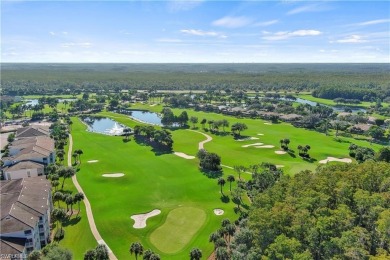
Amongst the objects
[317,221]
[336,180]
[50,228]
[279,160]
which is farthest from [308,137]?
[50,228]

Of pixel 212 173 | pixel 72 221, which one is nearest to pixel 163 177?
pixel 212 173

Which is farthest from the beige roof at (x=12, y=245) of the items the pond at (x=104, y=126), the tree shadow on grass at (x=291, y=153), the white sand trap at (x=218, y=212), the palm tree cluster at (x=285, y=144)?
the pond at (x=104, y=126)

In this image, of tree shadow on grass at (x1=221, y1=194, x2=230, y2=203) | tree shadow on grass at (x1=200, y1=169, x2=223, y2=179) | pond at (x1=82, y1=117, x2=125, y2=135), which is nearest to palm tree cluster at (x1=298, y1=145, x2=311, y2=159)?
tree shadow on grass at (x1=200, y1=169, x2=223, y2=179)

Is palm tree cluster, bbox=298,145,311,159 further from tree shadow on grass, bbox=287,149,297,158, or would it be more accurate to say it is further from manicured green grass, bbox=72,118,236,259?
manicured green grass, bbox=72,118,236,259

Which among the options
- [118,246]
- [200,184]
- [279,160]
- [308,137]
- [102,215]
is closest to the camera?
[118,246]

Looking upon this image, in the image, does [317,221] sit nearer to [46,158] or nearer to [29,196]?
[29,196]

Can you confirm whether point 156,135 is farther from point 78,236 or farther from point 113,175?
point 78,236

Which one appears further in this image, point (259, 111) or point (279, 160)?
point (259, 111)
